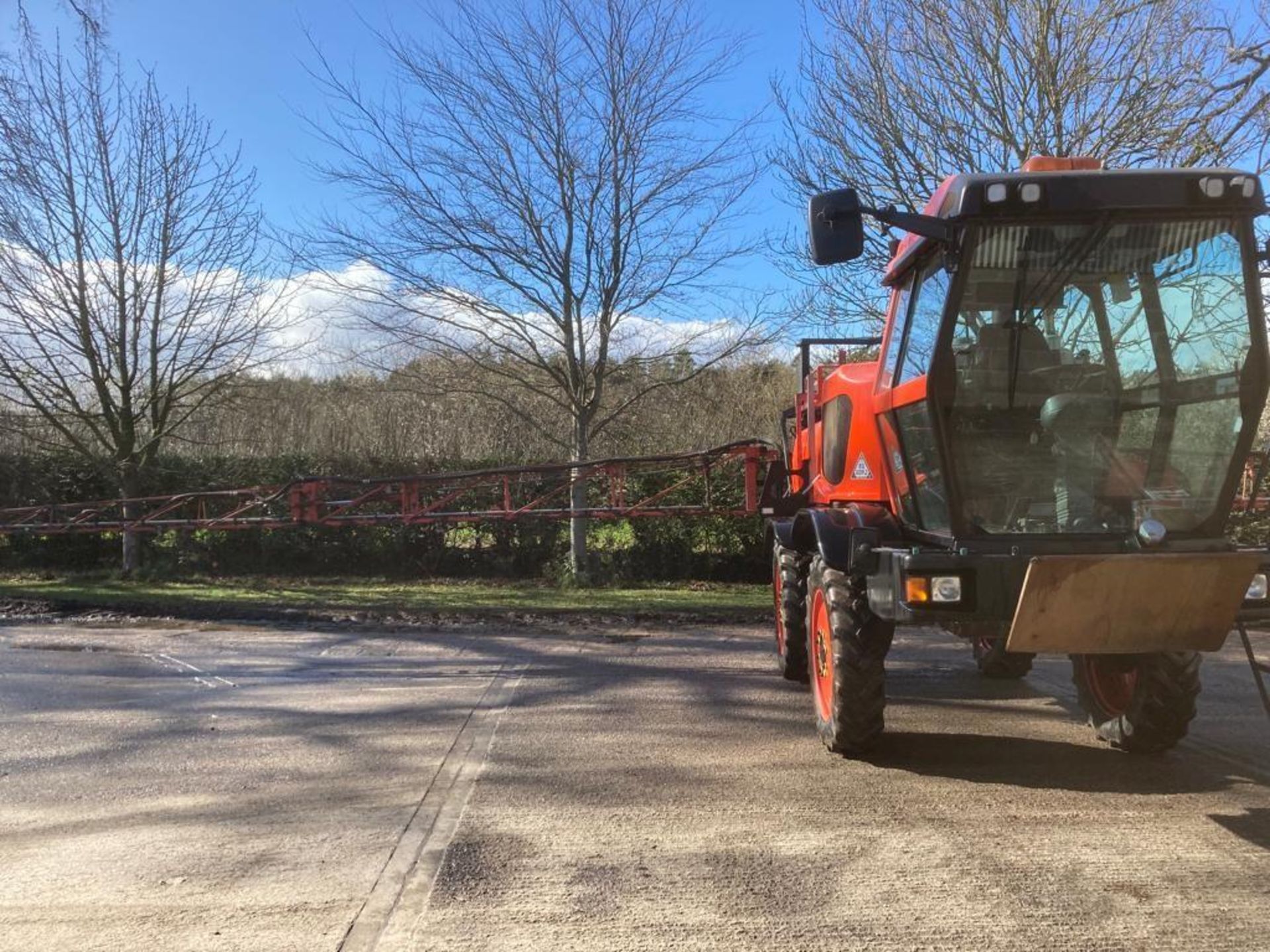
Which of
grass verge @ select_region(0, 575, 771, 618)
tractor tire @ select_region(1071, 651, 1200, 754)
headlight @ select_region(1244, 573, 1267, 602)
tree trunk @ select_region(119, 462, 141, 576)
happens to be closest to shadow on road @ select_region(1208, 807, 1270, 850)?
tractor tire @ select_region(1071, 651, 1200, 754)

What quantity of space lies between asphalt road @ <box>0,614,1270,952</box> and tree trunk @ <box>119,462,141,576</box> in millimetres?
9696

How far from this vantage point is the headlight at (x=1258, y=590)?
420cm

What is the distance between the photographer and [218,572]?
56.6 feet

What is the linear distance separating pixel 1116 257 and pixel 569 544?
12651 millimetres

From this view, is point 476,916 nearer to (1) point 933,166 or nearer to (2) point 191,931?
(2) point 191,931

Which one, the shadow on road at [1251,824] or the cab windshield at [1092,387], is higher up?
the cab windshield at [1092,387]

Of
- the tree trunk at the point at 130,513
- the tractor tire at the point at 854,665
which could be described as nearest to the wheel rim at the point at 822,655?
the tractor tire at the point at 854,665

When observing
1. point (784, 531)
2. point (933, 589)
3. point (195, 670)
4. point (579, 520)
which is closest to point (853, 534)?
point (933, 589)

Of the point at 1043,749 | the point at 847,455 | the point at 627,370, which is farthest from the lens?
the point at 627,370

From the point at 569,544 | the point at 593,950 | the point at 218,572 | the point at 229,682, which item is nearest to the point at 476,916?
the point at 593,950

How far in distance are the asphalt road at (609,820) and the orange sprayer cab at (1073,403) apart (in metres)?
0.93

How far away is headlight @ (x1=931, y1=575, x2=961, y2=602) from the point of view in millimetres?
4180

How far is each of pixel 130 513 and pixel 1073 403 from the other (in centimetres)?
1637

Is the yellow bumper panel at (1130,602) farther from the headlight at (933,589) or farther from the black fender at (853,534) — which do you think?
the black fender at (853,534)
